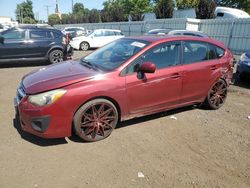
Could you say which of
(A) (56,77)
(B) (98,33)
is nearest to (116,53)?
(A) (56,77)

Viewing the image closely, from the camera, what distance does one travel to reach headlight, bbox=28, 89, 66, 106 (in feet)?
12.6

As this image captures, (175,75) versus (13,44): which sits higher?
(175,75)

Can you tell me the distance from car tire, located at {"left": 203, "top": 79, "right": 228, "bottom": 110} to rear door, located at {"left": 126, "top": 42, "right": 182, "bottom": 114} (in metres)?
0.99

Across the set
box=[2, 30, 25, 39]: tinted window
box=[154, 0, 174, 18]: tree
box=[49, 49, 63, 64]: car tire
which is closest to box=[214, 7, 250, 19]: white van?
box=[154, 0, 174, 18]: tree

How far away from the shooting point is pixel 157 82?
15.3 feet

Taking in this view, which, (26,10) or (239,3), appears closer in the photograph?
(239,3)

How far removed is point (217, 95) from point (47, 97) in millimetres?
3687

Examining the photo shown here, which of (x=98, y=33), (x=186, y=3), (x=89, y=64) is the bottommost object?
Result: (x=98, y=33)

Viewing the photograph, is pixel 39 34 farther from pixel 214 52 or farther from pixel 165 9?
pixel 165 9

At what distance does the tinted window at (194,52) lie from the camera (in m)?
5.14

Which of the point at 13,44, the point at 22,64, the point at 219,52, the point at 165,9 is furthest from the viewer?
the point at 165,9

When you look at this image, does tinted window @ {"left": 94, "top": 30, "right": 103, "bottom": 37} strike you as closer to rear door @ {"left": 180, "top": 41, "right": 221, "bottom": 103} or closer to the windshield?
the windshield

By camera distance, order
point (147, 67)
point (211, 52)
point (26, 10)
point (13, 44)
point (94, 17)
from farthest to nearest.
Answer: point (26, 10)
point (94, 17)
point (13, 44)
point (211, 52)
point (147, 67)

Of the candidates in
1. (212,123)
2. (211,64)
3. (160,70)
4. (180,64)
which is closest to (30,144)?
(160,70)
